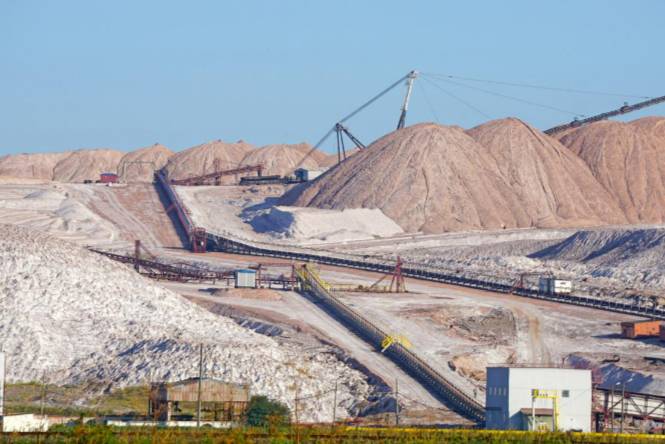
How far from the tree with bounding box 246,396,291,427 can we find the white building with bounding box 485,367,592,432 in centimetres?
674

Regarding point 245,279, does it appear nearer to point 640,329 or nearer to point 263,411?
point 640,329

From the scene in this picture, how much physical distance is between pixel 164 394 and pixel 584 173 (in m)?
103

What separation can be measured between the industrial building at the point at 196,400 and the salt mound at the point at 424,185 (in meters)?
73.1

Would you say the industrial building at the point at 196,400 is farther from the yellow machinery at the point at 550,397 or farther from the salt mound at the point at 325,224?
the salt mound at the point at 325,224

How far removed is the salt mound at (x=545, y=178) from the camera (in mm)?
136625

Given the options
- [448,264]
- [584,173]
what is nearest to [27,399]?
[448,264]

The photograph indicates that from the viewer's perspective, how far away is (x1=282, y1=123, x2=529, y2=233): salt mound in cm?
12731

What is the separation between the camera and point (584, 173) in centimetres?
14962

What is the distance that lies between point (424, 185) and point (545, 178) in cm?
1676

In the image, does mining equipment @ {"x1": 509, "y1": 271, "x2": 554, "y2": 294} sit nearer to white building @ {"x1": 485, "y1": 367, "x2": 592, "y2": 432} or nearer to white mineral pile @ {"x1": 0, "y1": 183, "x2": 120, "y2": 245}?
white mineral pile @ {"x1": 0, "y1": 183, "x2": 120, "y2": 245}

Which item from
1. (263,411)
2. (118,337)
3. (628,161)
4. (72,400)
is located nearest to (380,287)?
(118,337)

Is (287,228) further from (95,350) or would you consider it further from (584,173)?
(95,350)

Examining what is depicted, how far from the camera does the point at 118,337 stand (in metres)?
63.2

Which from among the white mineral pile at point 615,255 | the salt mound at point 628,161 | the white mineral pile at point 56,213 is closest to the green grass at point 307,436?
the white mineral pile at point 615,255
